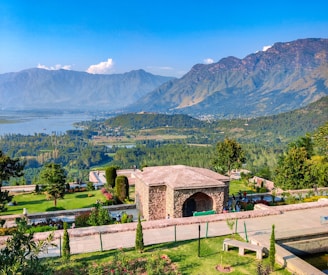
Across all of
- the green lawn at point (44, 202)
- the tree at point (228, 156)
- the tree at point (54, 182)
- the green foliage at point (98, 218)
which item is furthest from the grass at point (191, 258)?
the tree at point (228, 156)

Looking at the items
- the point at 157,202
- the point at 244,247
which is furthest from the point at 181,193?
the point at 244,247

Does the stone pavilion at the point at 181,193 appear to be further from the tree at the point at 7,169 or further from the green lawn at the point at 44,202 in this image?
the tree at the point at 7,169

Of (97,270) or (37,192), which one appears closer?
(97,270)

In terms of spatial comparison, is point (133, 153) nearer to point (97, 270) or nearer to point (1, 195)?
point (1, 195)

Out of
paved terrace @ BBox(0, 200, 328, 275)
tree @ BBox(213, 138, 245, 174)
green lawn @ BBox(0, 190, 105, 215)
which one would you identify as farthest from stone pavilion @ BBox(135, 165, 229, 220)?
tree @ BBox(213, 138, 245, 174)

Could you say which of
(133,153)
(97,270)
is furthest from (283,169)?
(133,153)

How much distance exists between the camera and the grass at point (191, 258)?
45.0 ft

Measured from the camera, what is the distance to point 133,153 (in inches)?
5084

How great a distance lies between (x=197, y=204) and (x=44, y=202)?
16.1m

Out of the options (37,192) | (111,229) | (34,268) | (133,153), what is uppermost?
(34,268)

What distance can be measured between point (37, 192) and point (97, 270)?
2494cm

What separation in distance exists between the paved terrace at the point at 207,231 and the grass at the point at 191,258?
75cm

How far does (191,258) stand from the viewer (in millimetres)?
14766

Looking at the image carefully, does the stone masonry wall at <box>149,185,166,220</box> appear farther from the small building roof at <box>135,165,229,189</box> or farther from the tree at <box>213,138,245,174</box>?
the tree at <box>213,138,245,174</box>
